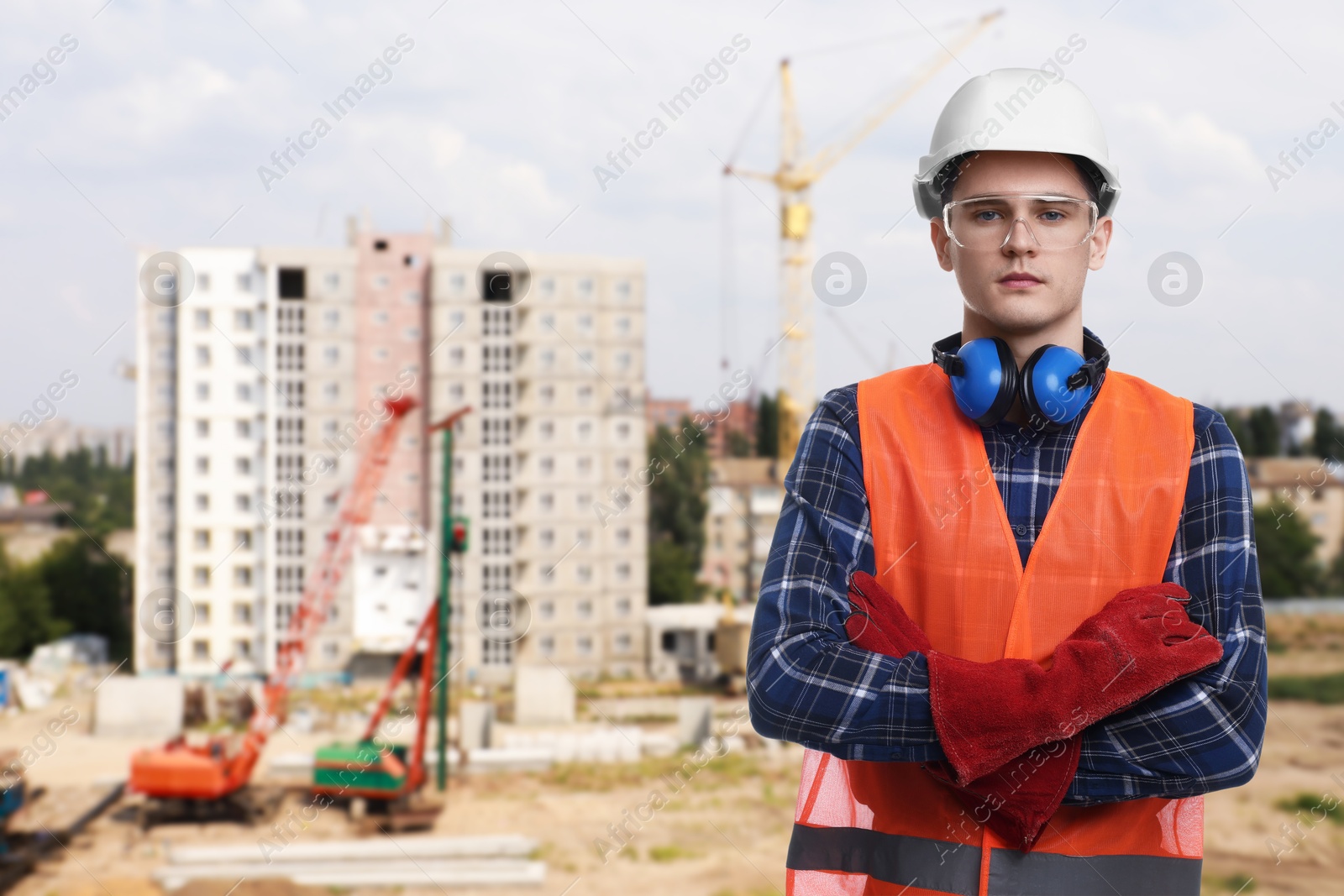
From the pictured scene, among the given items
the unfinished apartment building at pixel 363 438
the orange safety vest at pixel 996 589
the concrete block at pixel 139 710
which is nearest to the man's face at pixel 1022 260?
the orange safety vest at pixel 996 589

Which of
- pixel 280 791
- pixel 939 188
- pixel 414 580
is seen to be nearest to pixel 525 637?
pixel 414 580

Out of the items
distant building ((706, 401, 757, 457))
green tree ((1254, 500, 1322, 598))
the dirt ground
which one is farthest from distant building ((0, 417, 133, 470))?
green tree ((1254, 500, 1322, 598))

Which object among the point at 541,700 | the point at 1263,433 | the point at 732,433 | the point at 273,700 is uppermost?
the point at 732,433

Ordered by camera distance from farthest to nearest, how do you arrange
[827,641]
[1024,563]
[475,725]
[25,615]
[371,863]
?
[25,615] < [475,725] < [371,863] < [1024,563] < [827,641]

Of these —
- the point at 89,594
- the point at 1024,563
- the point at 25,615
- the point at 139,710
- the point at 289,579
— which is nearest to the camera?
the point at 1024,563

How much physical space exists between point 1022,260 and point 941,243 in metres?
0.22

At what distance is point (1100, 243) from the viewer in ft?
6.14

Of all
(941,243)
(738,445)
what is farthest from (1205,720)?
(738,445)

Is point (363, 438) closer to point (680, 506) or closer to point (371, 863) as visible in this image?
point (680, 506)

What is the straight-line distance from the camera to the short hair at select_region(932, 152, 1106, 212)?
1.82 m

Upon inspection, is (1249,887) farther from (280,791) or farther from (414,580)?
(414,580)

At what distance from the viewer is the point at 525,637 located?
41219 millimetres

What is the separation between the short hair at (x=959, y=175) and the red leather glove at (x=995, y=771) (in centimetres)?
69

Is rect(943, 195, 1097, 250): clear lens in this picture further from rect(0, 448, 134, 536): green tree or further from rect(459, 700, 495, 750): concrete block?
rect(0, 448, 134, 536): green tree
